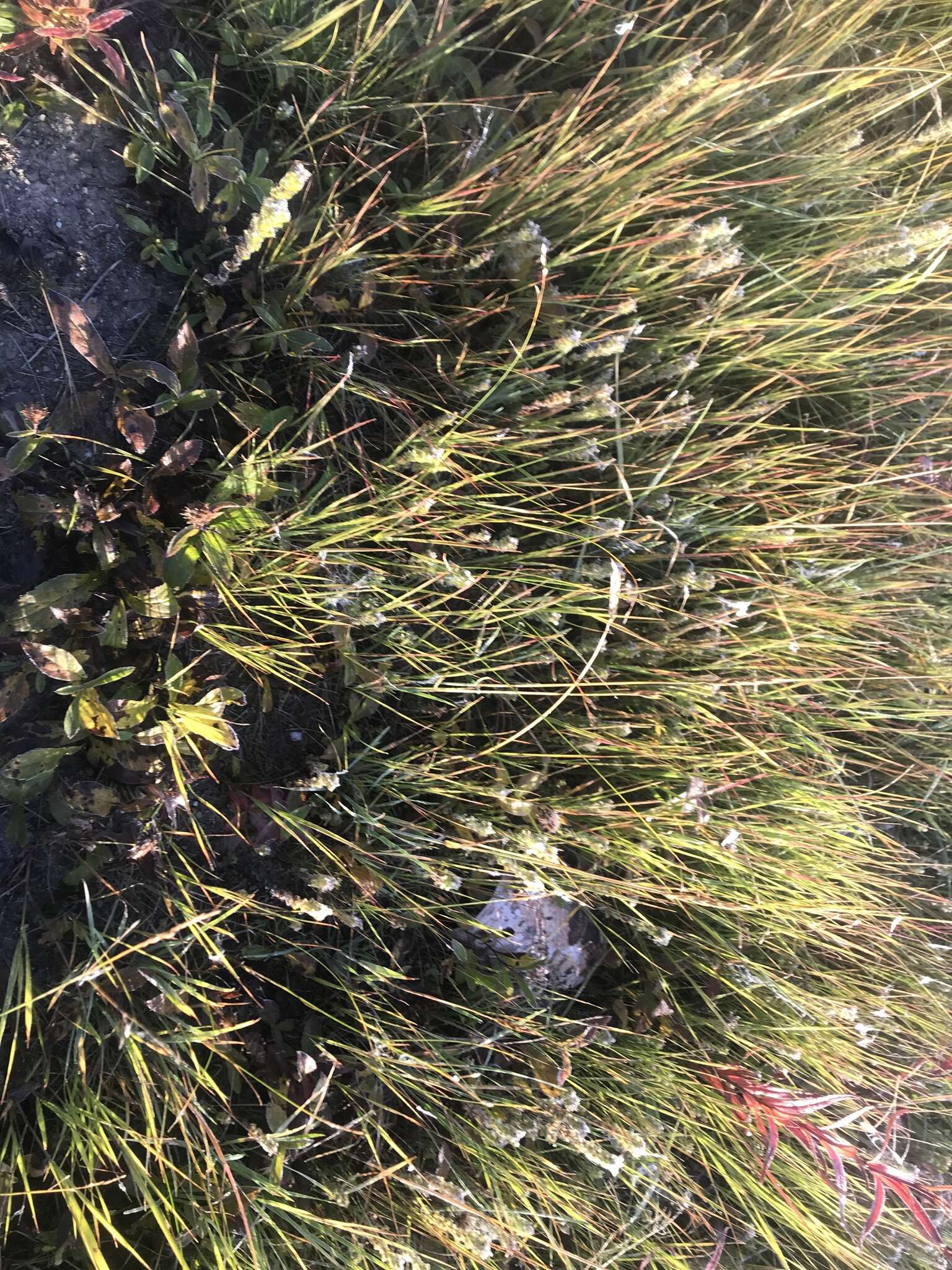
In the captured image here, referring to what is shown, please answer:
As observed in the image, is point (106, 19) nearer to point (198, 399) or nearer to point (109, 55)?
point (109, 55)

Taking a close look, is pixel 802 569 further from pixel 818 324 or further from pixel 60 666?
pixel 60 666

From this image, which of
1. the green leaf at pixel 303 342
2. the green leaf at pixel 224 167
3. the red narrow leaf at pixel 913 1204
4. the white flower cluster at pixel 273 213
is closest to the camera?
the white flower cluster at pixel 273 213

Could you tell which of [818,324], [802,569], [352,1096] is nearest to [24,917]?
[352,1096]

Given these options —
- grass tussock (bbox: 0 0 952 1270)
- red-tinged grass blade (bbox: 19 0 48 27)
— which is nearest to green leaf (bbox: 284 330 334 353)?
grass tussock (bbox: 0 0 952 1270)

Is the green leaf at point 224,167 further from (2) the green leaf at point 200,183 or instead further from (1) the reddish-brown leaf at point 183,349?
(1) the reddish-brown leaf at point 183,349

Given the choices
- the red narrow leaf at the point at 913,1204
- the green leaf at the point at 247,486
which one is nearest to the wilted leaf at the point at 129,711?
the green leaf at the point at 247,486

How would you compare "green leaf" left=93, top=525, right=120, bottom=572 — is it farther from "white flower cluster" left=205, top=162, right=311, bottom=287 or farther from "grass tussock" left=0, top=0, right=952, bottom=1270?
"white flower cluster" left=205, top=162, right=311, bottom=287
